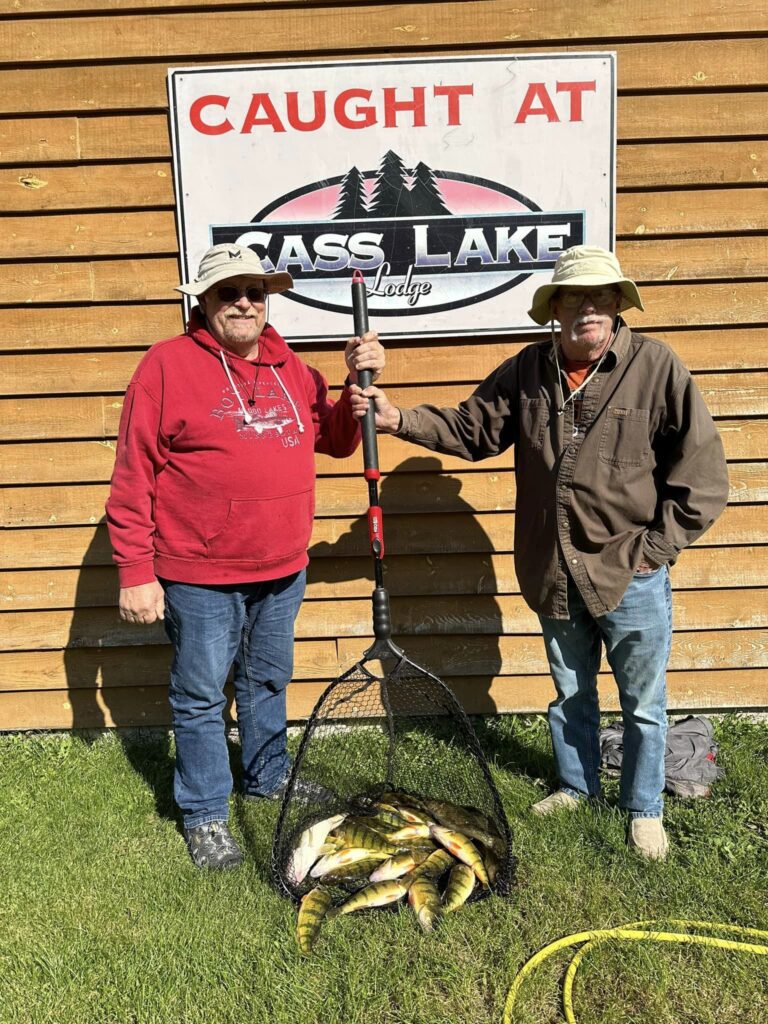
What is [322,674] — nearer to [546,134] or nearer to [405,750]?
[405,750]

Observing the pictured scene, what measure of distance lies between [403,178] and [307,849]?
112 inches

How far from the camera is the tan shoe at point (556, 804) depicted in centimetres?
346

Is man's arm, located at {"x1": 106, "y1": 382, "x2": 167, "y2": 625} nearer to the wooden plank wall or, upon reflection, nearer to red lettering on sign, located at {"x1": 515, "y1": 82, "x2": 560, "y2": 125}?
the wooden plank wall

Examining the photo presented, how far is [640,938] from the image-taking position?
274cm

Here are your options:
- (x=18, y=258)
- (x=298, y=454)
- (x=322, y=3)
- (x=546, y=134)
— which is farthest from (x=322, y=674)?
(x=322, y=3)

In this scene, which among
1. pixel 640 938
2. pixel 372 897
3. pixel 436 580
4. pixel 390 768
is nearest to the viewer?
pixel 640 938

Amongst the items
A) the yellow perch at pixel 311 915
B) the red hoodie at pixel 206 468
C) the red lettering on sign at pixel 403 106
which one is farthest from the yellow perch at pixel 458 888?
the red lettering on sign at pixel 403 106

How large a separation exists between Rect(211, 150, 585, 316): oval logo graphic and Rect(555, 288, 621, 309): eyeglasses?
953 mm

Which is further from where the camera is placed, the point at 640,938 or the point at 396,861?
the point at 396,861

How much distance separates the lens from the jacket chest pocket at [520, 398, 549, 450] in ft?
10.4

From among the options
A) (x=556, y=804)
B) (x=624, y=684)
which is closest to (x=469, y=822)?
(x=556, y=804)

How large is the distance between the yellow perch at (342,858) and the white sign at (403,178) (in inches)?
87.6

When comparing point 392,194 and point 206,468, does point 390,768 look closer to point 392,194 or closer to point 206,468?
point 206,468

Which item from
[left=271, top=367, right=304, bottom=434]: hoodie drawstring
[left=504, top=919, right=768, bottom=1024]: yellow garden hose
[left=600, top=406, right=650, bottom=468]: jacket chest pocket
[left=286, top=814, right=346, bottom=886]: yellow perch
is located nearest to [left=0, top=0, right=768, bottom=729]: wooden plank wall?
[left=271, top=367, right=304, bottom=434]: hoodie drawstring
